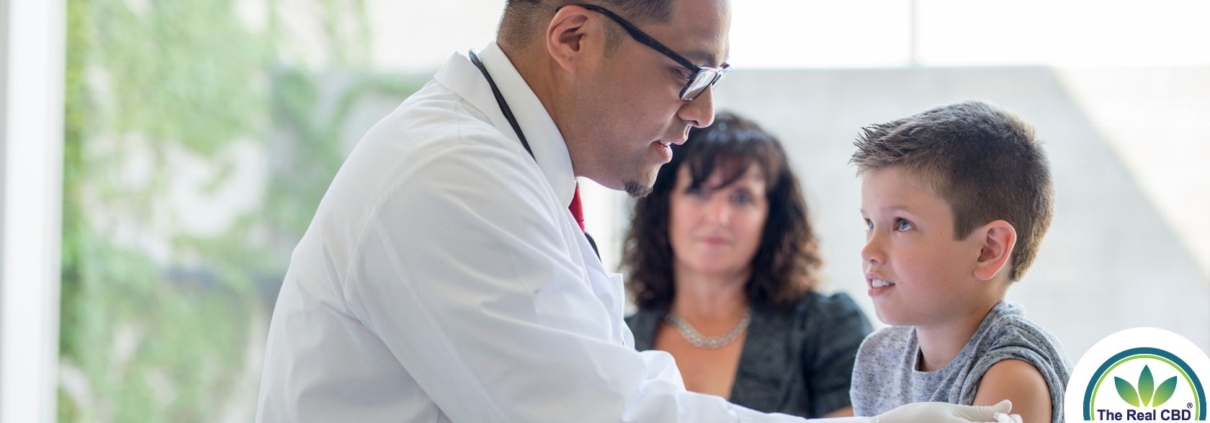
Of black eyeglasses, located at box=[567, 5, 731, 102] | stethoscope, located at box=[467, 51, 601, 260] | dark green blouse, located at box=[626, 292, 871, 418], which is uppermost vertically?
black eyeglasses, located at box=[567, 5, 731, 102]

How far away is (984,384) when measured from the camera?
1.27m

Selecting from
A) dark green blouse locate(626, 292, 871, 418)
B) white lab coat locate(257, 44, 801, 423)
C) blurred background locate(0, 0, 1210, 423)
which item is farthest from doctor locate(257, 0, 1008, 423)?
blurred background locate(0, 0, 1210, 423)

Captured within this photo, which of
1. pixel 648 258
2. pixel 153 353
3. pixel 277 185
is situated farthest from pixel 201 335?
pixel 648 258

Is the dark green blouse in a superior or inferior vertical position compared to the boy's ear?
inferior

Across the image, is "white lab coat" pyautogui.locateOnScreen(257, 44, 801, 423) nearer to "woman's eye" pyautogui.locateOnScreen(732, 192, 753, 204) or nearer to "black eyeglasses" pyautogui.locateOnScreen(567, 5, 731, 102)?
"black eyeglasses" pyautogui.locateOnScreen(567, 5, 731, 102)

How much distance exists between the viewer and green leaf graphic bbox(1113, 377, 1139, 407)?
1250 millimetres

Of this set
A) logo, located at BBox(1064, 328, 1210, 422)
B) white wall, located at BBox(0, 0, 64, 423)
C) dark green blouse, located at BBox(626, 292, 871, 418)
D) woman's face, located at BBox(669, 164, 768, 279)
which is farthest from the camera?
white wall, located at BBox(0, 0, 64, 423)

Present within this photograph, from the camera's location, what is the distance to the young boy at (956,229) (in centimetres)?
134

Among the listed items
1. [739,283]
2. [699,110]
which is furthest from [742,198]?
[699,110]

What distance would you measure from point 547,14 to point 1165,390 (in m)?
0.91

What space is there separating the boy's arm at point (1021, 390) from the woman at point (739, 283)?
931 mm

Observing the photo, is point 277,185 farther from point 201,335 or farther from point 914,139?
point 914,139

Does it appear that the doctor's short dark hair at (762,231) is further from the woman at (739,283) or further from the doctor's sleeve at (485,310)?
the doctor's sleeve at (485,310)

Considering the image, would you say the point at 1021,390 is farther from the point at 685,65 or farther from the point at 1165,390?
the point at 685,65
